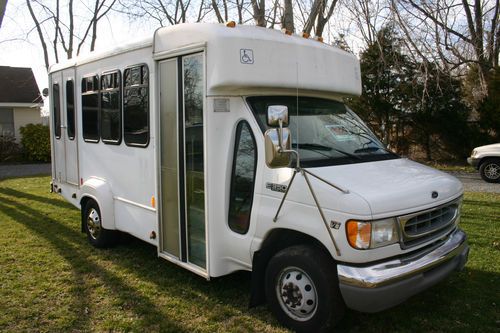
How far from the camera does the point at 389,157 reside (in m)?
4.61

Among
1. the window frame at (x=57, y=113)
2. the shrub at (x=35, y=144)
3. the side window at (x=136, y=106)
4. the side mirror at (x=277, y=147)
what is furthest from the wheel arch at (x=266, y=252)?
the shrub at (x=35, y=144)

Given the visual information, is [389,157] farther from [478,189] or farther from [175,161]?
[478,189]

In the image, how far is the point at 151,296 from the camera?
15.8 feet

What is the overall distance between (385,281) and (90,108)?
15.6ft

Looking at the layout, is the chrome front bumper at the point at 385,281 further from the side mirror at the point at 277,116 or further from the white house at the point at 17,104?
the white house at the point at 17,104

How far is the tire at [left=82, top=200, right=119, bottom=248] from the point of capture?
6359 mm

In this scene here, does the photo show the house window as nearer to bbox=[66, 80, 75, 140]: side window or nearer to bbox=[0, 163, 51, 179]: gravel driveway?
bbox=[0, 163, 51, 179]: gravel driveway

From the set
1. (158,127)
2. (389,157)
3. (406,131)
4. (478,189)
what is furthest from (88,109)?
(406,131)

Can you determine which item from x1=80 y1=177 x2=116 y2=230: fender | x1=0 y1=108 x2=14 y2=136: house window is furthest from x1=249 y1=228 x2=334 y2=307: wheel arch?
x1=0 y1=108 x2=14 y2=136: house window

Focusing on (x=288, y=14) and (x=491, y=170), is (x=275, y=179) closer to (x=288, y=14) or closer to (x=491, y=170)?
(x=288, y=14)

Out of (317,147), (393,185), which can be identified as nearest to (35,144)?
(317,147)

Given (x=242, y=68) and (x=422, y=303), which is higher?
(x=242, y=68)

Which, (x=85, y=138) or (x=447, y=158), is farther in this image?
(x=447, y=158)

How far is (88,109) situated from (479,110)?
15642 mm
